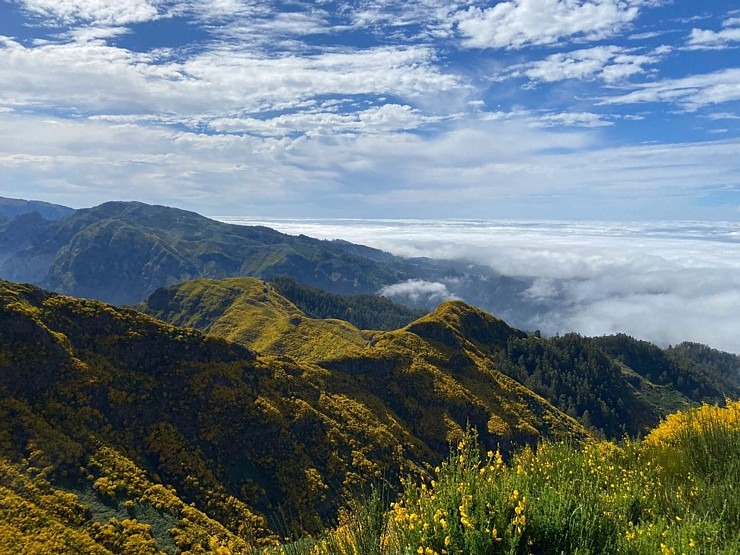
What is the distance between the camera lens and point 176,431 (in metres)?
64.6

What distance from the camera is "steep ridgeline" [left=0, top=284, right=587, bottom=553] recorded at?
1859 inches

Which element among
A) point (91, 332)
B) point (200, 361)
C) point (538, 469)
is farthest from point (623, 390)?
point (538, 469)

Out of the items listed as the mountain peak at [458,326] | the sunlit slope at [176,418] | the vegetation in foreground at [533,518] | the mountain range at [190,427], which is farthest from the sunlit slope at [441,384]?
the vegetation in foreground at [533,518]

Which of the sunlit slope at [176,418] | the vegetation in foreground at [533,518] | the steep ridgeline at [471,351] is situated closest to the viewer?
the vegetation in foreground at [533,518]

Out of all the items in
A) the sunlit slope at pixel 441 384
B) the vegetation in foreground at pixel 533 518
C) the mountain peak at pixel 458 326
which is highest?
the vegetation in foreground at pixel 533 518

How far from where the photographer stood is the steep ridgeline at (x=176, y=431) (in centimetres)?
4722

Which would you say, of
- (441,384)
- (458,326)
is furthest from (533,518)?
(458,326)

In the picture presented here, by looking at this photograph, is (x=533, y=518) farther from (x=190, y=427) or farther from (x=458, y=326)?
(x=458, y=326)

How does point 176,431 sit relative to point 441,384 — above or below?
above

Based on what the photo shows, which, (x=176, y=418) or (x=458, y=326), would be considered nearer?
(x=176, y=418)

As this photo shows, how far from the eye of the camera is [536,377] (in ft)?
557

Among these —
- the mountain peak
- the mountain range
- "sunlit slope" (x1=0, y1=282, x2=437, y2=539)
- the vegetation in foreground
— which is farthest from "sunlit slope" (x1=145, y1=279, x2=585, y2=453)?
the vegetation in foreground

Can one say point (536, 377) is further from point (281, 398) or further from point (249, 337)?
point (281, 398)

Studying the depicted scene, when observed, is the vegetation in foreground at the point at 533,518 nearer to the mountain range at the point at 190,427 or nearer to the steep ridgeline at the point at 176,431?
the mountain range at the point at 190,427
